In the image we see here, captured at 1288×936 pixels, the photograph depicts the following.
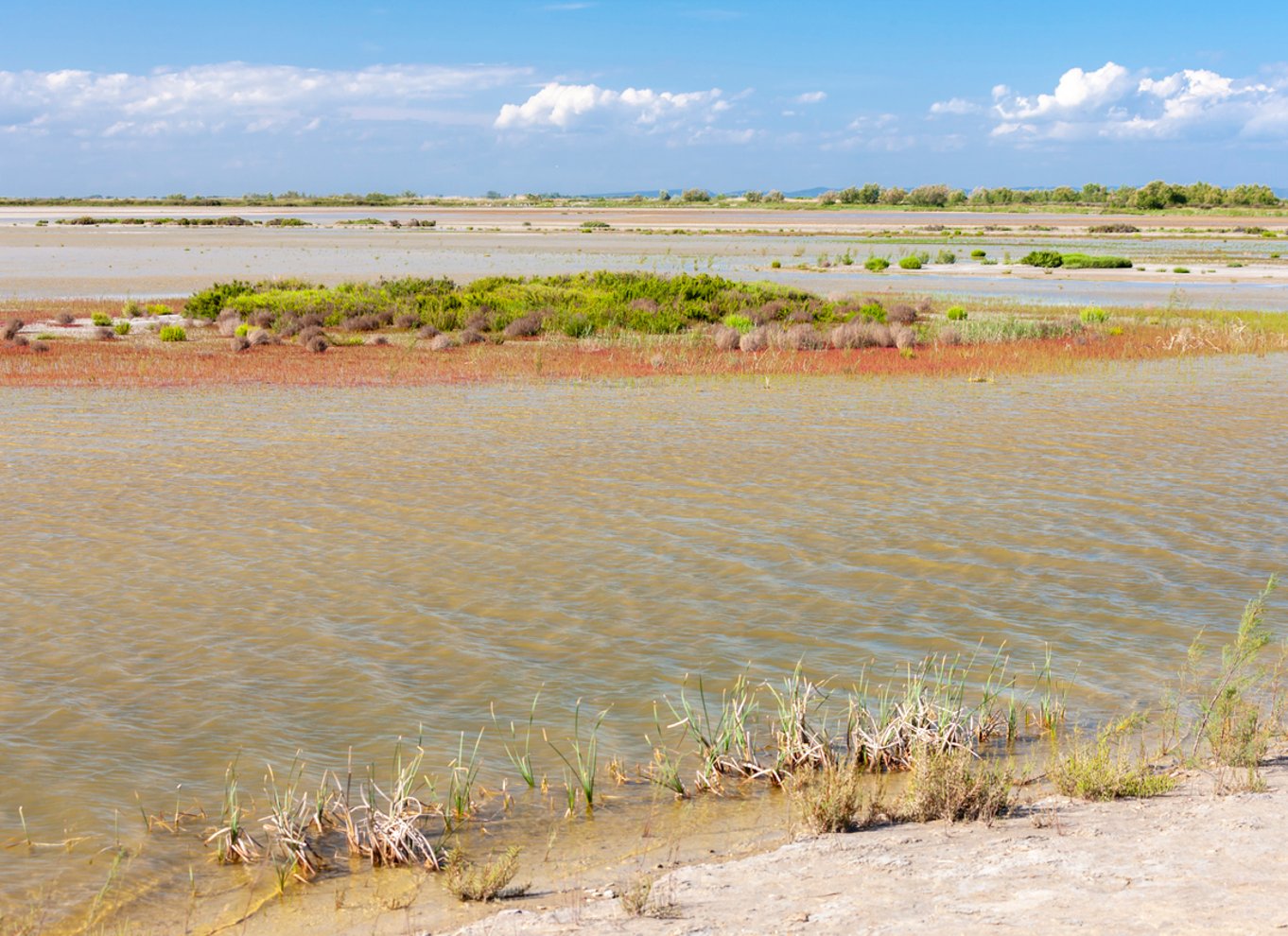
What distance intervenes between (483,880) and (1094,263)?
62.9m

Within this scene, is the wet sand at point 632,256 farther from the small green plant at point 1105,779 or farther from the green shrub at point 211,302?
the small green plant at point 1105,779

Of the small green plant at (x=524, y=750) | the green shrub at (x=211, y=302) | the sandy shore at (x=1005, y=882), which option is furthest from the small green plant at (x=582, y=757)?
the green shrub at (x=211, y=302)

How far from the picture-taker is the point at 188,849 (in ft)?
19.8

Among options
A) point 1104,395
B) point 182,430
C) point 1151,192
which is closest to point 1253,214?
point 1151,192

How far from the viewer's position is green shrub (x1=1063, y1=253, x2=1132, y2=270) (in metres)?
61.6

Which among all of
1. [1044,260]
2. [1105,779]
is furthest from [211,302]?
[1044,260]

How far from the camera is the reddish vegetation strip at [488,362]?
2309 centimetres

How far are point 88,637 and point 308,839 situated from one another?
161 inches

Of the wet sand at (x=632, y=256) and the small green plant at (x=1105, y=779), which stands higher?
the wet sand at (x=632, y=256)

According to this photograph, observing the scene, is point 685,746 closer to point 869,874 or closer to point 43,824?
point 869,874

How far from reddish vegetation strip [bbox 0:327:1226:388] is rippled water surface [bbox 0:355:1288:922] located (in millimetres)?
3863

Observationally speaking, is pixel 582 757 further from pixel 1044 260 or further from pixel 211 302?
pixel 1044 260

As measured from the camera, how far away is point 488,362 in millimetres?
25969

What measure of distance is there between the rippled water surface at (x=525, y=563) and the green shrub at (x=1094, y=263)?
4548 centimetres
